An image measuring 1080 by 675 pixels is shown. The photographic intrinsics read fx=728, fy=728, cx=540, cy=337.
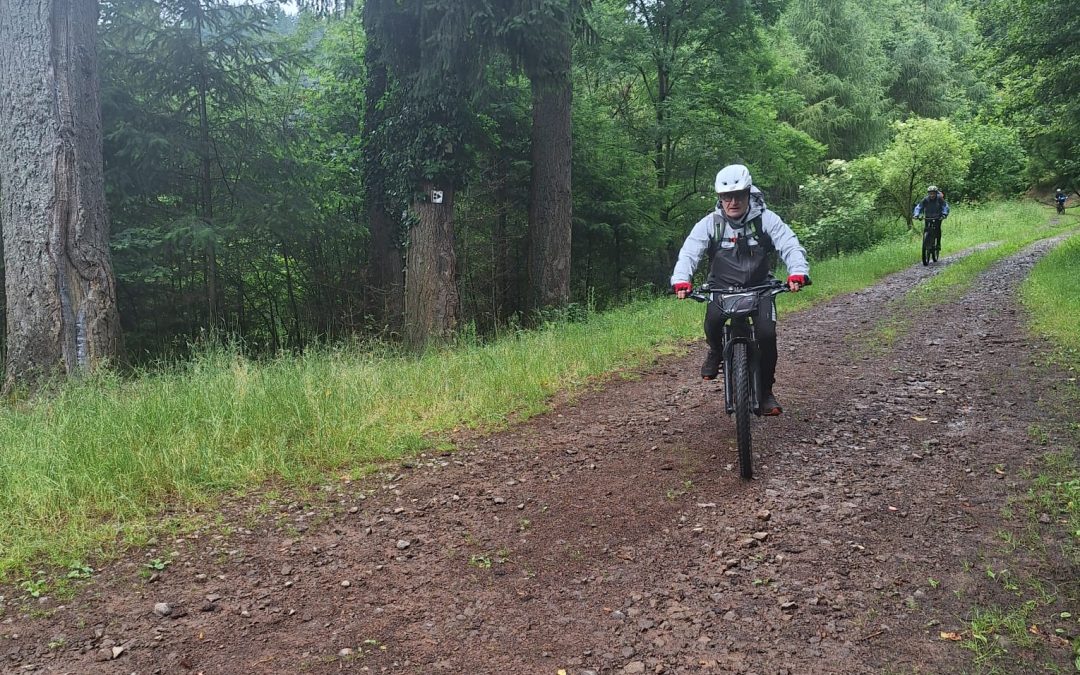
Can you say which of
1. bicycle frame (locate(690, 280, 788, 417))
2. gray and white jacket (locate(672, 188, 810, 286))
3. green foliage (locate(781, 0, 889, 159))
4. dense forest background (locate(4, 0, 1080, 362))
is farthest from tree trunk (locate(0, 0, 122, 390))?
green foliage (locate(781, 0, 889, 159))

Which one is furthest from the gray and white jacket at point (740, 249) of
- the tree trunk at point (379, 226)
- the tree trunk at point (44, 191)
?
the tree trunk at point (379, 226)

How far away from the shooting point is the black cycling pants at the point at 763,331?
4973 mm

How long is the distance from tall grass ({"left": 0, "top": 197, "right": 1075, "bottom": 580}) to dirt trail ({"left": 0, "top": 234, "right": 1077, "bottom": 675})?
0.37 metres

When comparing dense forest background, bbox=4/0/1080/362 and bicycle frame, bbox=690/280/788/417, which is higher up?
dense forest background, bbox=4/0/1080/362

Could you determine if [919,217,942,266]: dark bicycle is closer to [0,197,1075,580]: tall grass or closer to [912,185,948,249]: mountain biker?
[912,185,948,249]: mountain biker

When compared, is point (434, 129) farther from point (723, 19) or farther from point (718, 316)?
point (723, 19)

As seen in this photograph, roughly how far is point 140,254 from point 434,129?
4.77 meters

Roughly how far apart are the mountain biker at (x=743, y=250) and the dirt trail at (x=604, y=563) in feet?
2.81

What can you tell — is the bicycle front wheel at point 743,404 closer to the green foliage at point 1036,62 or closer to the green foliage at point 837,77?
the green foliage at point 1036,62

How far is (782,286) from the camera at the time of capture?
494 cm

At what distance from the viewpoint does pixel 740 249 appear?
16.7ft

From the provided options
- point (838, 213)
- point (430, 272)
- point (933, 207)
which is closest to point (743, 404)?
point (430, 272)

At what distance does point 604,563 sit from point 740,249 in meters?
2.49

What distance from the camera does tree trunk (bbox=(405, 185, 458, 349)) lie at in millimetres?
10039
